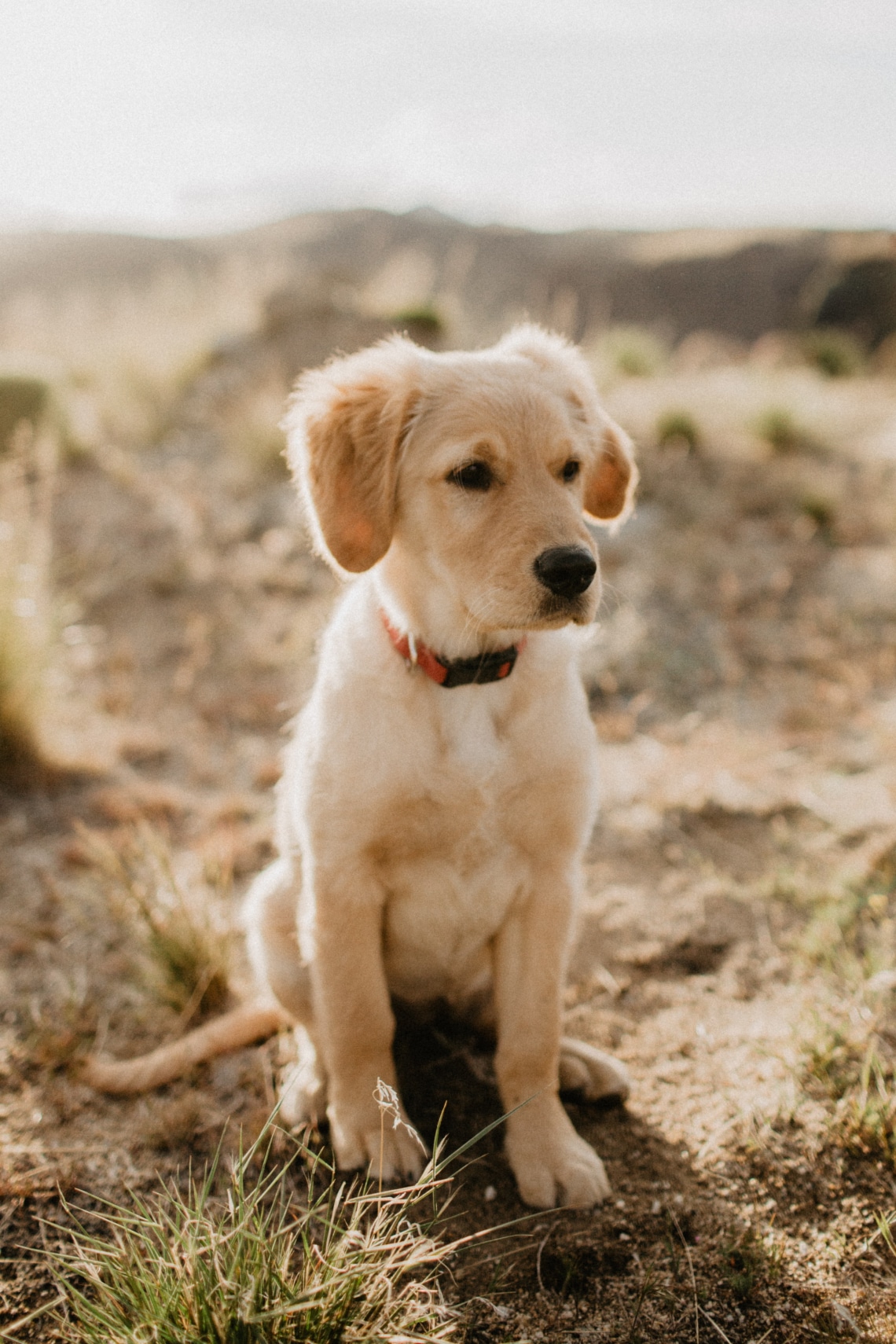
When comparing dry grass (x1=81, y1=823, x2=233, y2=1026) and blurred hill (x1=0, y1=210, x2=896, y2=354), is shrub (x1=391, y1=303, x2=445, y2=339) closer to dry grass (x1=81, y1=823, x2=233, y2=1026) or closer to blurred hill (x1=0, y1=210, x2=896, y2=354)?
blurred hill (x1=0, y1=210, x2=896, y2=354)

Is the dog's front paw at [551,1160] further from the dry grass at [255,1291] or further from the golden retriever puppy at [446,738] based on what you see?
the dry grass at [255,1291]

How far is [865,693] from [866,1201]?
125 inches

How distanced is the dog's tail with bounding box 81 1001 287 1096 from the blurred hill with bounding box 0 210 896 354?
7180 millimetres

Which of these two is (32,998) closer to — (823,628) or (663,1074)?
(663,1074)

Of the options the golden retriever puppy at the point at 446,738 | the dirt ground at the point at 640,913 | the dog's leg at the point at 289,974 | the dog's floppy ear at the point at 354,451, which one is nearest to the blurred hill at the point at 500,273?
the dirt ground at the point at 640,913

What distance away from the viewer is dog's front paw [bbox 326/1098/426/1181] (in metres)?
1.78

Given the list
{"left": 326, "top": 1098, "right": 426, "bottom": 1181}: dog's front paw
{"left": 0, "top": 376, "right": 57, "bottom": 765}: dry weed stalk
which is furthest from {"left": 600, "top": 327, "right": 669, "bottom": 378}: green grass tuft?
{"left": 326, "top": 1098, "right": 426, "bottom": 1181}: dog's front paw

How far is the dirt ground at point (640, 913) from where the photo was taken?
5.30ft

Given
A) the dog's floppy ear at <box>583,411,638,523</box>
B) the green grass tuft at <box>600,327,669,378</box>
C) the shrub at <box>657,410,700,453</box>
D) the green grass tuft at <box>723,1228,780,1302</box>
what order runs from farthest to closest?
the green grass tuft at <box>600,327,669,378</box>, the shrub at <box>657,410,700,453</box>, the dog's floppy ear at <box>583,411,638,523</box>, the green grass tuft at <box>723,1228,780,1302</box>

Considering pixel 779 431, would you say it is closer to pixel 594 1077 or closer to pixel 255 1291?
pixel 594 1077

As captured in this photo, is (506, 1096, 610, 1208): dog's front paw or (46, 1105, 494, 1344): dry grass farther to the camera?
(506, 1096, 610, 1208): dog's front paw

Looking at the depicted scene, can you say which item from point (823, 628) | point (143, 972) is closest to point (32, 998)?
point (143, 972)

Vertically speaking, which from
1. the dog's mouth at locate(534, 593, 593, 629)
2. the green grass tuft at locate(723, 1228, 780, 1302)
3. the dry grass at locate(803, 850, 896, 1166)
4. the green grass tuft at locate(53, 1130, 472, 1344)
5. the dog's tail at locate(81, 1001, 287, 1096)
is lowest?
the dog's tail at locate(81, 1001, 287, 1096)

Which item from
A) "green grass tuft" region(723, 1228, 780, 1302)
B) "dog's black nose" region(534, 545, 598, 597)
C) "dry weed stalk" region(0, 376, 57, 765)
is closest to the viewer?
"green grass tuft" region(723, 1228, 780, 1302)
